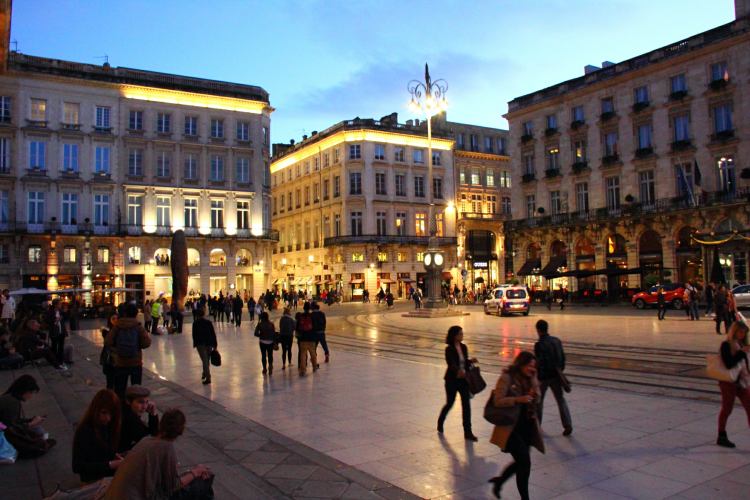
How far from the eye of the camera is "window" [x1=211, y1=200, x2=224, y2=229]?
176 ft

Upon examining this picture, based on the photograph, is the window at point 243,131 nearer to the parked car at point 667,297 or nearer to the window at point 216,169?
the window at point 216,169

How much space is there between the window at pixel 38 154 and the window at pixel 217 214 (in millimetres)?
13455

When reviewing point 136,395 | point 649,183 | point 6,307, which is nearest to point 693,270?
point 649,183

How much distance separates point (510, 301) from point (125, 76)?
37.9 m

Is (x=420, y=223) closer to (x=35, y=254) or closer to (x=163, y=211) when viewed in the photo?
(x=163, y=211)

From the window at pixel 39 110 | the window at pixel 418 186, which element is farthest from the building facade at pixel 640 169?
the window at pixel 39 110


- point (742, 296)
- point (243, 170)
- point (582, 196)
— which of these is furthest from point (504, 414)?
point (243, 170)

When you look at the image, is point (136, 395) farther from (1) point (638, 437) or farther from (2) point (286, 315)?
(2) point (286, 315)

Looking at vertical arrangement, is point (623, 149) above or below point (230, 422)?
above

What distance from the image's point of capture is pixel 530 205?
5397 cm

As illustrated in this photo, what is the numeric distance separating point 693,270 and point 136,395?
42.7 meters

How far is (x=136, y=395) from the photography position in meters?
5.84

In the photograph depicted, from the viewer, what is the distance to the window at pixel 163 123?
172 ft

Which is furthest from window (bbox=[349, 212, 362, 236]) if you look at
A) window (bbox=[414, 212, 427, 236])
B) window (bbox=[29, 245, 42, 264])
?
window (bbox=[29, 245, 42, 264])
